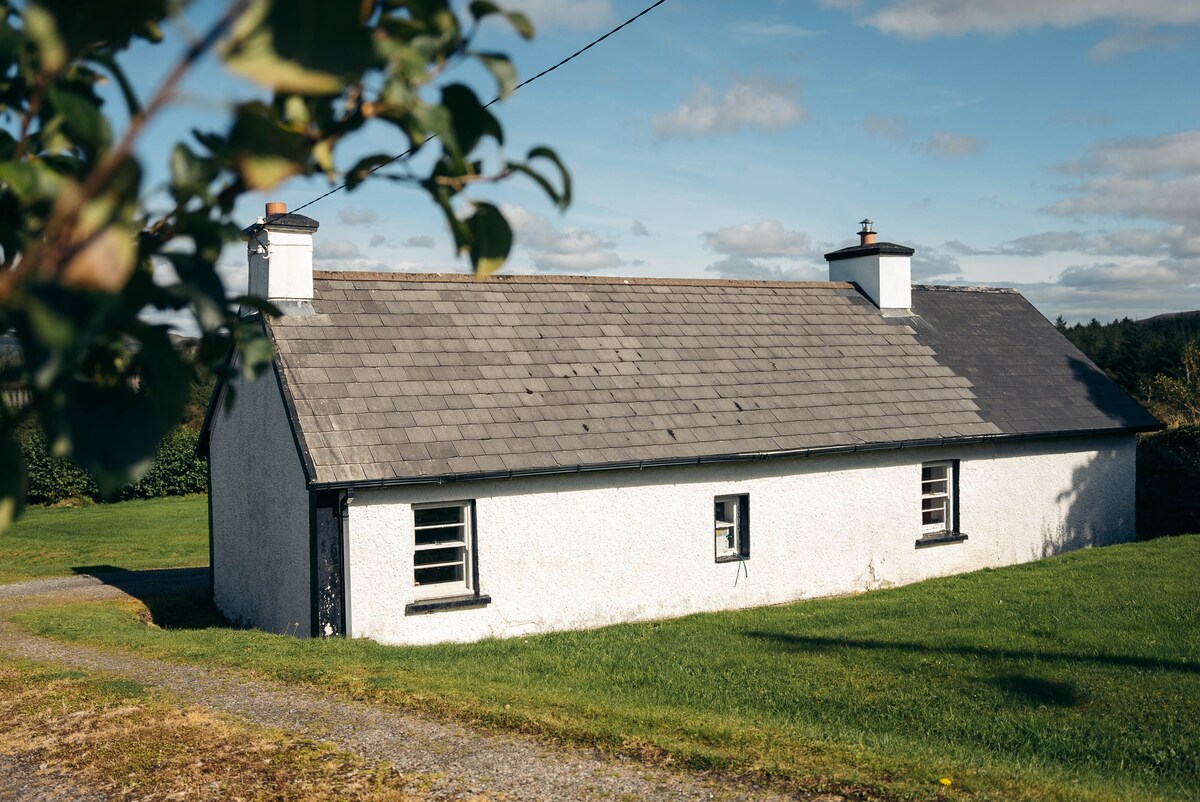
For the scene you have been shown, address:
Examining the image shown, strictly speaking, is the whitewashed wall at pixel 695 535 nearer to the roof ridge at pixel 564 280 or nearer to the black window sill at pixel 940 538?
the black window sill at pixel 940 538

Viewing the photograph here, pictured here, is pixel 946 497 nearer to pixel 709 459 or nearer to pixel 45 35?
pixel 709 459

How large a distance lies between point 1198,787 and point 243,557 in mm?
13105

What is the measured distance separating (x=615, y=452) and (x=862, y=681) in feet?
17.4

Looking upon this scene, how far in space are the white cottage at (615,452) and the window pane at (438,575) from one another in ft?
0.12

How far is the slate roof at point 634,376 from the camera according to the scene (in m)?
13.9

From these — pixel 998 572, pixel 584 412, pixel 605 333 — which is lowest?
pixel 998 572

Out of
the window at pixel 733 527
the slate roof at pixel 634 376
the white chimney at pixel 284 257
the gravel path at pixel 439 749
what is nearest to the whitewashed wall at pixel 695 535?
the window at pixel 733 527

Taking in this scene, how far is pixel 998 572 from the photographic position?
1747cm

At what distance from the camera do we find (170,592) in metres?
18.4

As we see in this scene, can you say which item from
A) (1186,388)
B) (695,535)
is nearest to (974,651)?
(695,535)

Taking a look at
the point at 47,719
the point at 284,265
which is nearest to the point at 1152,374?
the point at 284,265

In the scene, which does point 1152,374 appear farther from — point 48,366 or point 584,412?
point 48,366

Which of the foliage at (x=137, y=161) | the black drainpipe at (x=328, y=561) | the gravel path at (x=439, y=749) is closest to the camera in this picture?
Result: the foliage at (x=137, y=161)

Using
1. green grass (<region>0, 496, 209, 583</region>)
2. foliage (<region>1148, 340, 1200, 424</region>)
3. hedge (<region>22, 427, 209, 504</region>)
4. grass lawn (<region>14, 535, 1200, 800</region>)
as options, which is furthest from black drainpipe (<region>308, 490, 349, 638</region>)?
foliage (<region>1148, 340, 1200, 424</region>)
